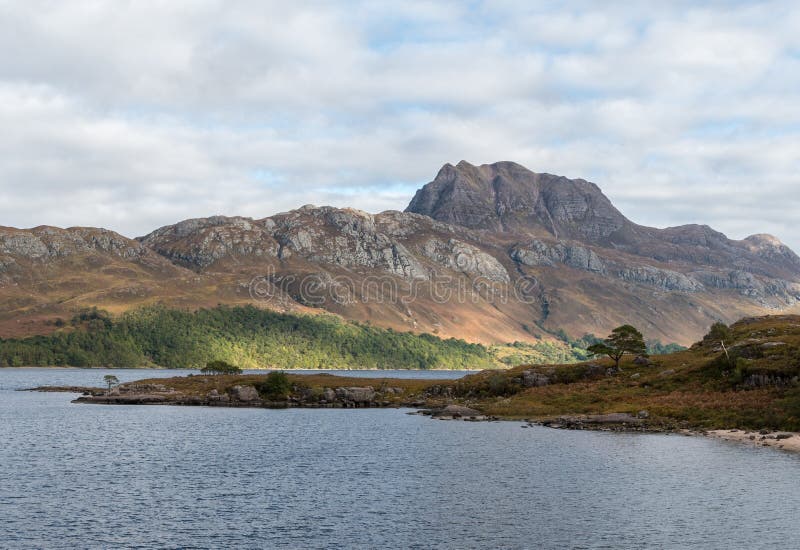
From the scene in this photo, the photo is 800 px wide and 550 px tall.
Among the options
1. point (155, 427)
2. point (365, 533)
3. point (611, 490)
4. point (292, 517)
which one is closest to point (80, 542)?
point (292, 517)

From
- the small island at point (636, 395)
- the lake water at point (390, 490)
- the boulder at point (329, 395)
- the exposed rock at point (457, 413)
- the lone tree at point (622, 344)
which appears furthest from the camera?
the boulder at point (329, 395)

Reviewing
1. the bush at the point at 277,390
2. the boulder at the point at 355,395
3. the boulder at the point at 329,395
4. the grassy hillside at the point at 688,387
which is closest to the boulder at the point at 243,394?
the bush at the point at 277,390

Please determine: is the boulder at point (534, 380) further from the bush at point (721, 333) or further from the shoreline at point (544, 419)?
the bush at point (721, 333)

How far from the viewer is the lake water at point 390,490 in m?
60.1

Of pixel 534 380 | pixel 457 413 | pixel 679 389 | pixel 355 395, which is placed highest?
pixel 534 380

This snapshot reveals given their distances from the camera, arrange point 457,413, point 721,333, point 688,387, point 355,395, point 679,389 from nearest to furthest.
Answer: point 688,387 → point 679,389 → point 457,413 → point 721,333 → point 355,395

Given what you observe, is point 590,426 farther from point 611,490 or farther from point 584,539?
point 584,539

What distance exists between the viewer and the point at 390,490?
79.6 m

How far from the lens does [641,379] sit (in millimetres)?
163125

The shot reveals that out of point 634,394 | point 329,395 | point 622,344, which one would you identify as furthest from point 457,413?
point 622,344

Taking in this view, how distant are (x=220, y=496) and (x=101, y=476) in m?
20.2

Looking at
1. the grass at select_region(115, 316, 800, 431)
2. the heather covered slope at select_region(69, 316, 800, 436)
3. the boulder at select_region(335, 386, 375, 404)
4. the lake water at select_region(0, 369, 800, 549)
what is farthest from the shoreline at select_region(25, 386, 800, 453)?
the lake water at select_region(0, 369, 800, 549)

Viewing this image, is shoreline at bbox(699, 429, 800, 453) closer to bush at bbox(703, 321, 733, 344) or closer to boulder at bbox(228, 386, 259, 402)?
bush at bbox(703, 321, 733, 344)

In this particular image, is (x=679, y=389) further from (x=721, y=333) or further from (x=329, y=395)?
(x=329, y=395)
